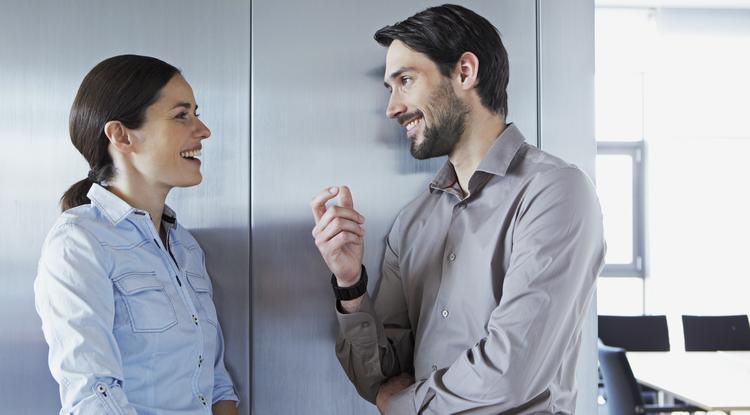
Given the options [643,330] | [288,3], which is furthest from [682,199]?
[288,3]

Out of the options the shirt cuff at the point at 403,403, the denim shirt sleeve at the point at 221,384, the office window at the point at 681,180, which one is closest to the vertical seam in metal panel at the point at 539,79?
the shirt cuff at the point at 403,403

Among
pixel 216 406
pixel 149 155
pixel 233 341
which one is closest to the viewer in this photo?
pixel 149 155

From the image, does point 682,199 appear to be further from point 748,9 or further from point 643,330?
point 643,330

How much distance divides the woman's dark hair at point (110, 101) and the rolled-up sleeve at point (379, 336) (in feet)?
2.14

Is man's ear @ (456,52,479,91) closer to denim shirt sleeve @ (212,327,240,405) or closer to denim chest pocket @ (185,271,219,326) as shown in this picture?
denim chest pocket @ (185,271,219,326)

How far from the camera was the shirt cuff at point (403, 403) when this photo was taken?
1.53 meters

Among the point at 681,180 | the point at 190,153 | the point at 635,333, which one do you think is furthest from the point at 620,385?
the point at 681,180

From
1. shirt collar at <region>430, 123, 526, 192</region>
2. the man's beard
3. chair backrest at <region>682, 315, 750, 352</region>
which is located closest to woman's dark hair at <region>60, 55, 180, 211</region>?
the man's beard

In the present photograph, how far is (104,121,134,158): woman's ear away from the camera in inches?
60.0

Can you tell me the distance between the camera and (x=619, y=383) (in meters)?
3.28

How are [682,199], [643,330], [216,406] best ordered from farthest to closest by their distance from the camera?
[682,199]
[643,330]
[216,406]

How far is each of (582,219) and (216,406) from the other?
102 centimetres

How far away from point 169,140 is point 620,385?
8.39 feet

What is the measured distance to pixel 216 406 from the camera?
5.79ft
